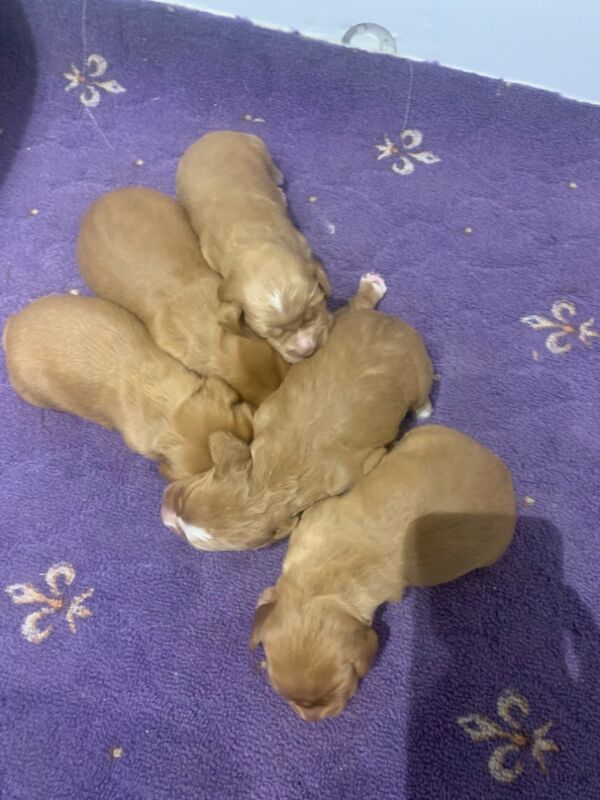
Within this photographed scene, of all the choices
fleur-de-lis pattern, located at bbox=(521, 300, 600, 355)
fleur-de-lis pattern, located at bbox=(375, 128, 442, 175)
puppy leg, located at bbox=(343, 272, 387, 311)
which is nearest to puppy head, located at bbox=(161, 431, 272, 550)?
puppy leg, located at bbox=(343, 272, 387, 311)

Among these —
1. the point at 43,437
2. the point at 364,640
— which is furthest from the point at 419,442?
the point at 43,437

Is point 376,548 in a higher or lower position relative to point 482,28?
lower

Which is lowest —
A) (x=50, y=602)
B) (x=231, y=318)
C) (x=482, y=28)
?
(x=50, y=602)

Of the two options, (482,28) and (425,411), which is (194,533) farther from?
(482,28)

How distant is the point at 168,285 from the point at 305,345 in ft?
1.25

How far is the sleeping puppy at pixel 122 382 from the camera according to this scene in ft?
5.35

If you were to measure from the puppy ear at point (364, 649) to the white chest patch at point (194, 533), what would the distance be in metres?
0.36

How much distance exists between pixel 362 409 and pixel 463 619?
22.8 inches

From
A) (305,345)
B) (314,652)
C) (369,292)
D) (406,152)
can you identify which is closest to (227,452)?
(305,345)

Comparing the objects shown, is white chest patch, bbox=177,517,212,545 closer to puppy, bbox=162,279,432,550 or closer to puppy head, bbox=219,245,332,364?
puppy, bbox=162,279,432,550

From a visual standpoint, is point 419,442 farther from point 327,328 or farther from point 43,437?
point 43,437

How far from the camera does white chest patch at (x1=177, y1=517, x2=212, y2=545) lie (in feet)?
4.88

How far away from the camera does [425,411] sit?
6.00ft

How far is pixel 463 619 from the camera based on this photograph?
5.68 feet
